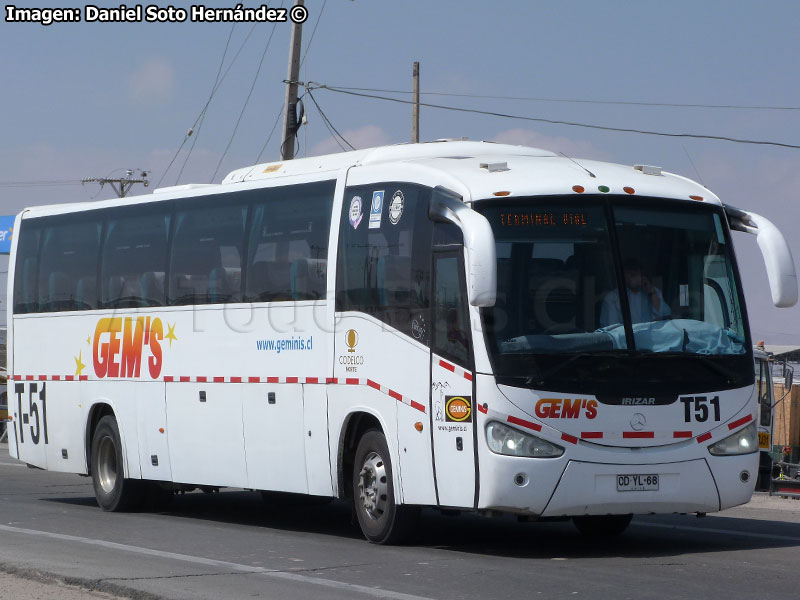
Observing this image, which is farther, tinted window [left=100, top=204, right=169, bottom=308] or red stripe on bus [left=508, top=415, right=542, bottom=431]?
tinted window [left=100, top=204, right=169, bottom=308]

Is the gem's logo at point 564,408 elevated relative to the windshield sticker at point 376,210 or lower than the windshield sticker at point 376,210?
lower

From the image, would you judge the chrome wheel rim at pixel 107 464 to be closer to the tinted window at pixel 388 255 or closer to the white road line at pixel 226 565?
the white road line at pixel 226 565

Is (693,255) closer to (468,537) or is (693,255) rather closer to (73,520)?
(468,537)

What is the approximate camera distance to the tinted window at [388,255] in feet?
38.5

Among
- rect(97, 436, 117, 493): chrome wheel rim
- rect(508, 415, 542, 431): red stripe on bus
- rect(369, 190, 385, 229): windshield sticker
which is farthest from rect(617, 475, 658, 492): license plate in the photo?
rect(97, 436, 117, 493): chrome wheel rim

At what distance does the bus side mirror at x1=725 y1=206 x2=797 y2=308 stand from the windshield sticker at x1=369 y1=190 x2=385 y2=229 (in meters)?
3.05

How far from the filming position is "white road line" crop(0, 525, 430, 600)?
30.5ft

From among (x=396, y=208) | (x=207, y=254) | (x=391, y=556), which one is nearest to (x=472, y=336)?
(x=396, y=208)

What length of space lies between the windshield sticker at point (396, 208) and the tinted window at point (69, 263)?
5989 millimetres

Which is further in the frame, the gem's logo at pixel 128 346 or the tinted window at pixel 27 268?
the tinted window at pixel 27 268

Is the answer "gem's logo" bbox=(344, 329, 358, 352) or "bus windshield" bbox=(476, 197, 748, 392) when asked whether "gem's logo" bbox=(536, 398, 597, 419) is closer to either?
"bus windshield" bbox=(476, 197, 748, 392)

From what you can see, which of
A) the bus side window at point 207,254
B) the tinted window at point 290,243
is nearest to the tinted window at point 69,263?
the bus side window at point 207,254

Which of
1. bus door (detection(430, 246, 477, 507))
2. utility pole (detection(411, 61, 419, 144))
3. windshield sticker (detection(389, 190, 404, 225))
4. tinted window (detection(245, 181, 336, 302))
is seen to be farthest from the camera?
utility pole (detection(411, 61, 419, 144))

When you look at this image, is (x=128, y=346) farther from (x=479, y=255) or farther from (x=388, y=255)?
(x=479, y=255)
